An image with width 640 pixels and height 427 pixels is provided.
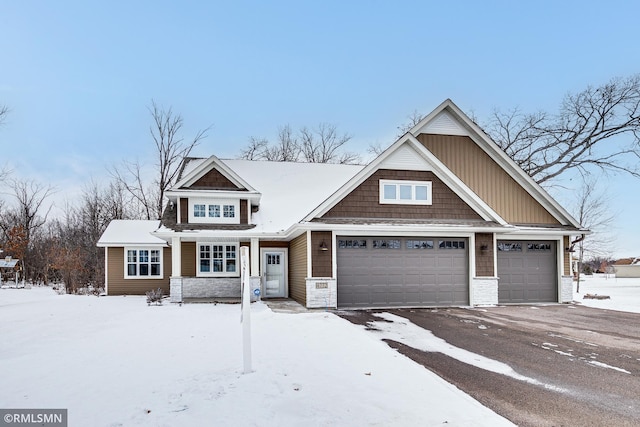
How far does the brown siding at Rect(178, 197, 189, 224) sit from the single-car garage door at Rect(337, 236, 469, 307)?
623 cm

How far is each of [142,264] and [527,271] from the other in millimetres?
16308

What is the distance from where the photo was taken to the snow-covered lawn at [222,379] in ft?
14.7

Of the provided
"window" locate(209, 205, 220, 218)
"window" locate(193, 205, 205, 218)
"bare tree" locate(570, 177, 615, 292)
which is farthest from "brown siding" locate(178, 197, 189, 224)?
A: "bare tree" locate(570, 177, 615, 292)

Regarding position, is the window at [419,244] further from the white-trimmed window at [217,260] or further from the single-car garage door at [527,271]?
the white-trimmed window at [217,260]

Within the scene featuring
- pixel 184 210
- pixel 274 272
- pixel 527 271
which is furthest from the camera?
pixel 274 272

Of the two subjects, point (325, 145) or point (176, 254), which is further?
point (325, 145)

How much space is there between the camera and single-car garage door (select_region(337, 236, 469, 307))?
1381cm

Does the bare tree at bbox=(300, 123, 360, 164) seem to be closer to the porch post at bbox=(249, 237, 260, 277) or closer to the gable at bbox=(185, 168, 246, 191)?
the gable at bbox=(185, 168, 246, 191)

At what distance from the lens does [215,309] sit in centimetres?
1358

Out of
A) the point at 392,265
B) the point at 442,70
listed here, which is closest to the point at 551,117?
the point at 442,70

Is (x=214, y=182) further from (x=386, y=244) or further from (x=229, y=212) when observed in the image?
(x=386, y=244)

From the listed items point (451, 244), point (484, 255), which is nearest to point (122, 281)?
point (451, 244)

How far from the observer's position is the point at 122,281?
A: 1992 cm

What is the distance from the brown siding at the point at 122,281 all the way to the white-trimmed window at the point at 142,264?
0.60ft
